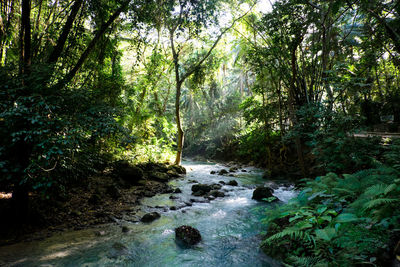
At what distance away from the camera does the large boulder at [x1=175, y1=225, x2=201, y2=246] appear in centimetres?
412

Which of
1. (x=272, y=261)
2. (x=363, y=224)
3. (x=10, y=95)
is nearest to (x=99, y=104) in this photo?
(x=10, y=95)

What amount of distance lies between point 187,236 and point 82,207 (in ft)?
10.4

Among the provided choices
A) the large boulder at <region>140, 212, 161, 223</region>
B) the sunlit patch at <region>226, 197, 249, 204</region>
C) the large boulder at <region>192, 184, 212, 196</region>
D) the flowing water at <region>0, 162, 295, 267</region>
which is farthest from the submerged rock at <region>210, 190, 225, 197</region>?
the large boulder at <region>140, 212, 161, 223</region>

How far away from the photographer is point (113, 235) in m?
4.36

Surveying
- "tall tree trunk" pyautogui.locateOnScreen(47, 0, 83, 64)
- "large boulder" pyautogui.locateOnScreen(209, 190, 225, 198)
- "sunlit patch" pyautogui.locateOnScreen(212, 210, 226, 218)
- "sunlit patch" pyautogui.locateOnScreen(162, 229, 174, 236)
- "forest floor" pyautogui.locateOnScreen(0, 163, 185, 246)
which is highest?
"tall tree trunk" pyautogui.locateOnScreen(47, 0, 83, 64)

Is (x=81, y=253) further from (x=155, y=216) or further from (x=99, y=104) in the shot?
(x=99, y=104)

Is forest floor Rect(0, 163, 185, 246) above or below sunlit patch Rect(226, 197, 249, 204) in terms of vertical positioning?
above

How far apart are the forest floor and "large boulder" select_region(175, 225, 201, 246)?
1.56 meters

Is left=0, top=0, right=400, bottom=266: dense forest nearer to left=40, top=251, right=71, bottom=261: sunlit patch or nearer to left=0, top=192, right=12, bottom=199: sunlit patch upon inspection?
left=0, top=192, right=12, bottom=199: sunlit patch

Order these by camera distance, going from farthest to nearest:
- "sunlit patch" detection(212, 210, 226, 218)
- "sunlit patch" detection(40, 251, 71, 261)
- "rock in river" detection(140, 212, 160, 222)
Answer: "sunlit patch" detection(212, 210, 226, 218) < "rock in river" detection(140, 212, 160, 222) < "sunlit patch" detection(40, 251, 71, 261)

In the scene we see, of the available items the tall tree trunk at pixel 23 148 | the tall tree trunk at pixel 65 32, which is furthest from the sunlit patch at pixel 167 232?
the tall tree trunk at pixel 65 32

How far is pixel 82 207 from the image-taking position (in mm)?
5438

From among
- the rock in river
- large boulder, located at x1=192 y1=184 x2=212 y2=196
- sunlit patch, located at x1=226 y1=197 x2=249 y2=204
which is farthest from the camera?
large boulder, located at x1=192 y1=184 x2=212 y2=196

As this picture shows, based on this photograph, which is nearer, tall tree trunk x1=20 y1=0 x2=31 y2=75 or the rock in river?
tall tree trunk x1=20 y1=0 x2=31 y2=75
